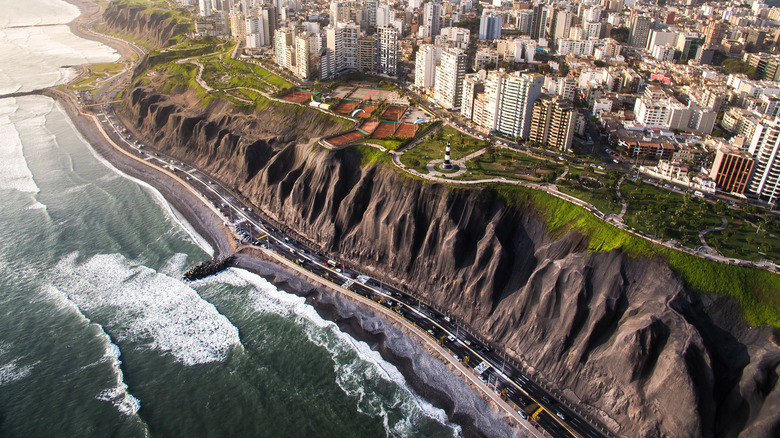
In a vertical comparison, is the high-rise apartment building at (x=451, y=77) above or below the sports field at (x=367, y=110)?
above

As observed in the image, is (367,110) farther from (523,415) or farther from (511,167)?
(523,415)

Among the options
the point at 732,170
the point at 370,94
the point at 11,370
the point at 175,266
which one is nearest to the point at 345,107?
the point at 370,94

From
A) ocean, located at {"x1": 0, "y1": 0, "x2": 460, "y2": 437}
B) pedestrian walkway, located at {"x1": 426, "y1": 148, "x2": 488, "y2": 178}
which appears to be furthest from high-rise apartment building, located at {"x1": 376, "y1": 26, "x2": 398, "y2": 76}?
ocean, located at {"x1": 0, "y1": 0, "x2": 460, "y2": 437}

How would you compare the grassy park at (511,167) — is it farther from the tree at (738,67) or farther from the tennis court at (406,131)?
the tree at (738,67)

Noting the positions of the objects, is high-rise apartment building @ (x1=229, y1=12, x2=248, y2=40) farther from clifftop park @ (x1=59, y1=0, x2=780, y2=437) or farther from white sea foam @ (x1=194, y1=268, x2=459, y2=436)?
white sea foam @ (x1=194, y1=268, x2=459, y2=436)

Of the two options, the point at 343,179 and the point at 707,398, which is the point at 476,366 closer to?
the point at 707,398

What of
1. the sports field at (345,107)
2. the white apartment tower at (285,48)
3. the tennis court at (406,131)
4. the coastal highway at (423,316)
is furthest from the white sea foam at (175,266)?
the white apartment tower at (285,48)
